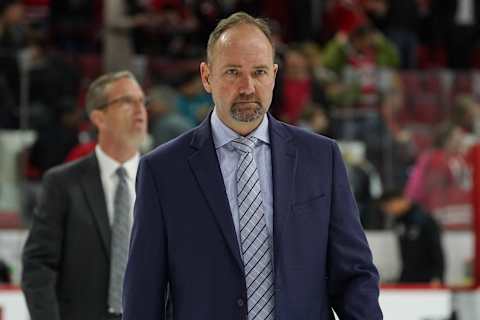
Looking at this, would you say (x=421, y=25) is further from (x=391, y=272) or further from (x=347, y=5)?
(x=391, y=272)

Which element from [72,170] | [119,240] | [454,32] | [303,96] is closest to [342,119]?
[303,96]

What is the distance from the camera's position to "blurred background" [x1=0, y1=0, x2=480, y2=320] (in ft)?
29.0

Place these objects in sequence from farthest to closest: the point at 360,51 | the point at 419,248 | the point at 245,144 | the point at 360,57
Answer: the point at 360,51
the point at 360,57
the point at 419,248
the point at 245,144

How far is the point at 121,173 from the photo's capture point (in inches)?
190

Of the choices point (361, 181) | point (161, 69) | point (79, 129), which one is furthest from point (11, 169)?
point (361, 181)

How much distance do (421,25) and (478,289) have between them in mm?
6957

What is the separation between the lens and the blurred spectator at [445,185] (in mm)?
9438

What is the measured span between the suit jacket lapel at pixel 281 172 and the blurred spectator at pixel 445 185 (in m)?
6.23

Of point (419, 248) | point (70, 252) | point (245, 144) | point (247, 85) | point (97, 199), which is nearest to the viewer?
point (247, 85)

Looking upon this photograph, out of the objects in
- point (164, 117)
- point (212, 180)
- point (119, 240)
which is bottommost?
point (164, 117)

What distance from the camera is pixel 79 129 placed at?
9.68m

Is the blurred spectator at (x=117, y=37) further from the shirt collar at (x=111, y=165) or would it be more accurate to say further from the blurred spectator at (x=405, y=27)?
the shirt collar at (x=111, y=165)

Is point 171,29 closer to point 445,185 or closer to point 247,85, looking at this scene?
point 445,185

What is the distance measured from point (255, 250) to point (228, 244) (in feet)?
0.25
